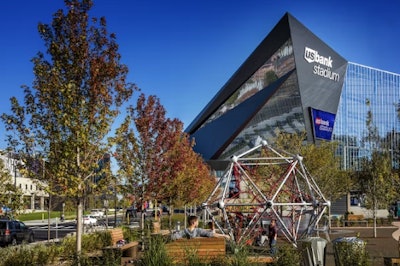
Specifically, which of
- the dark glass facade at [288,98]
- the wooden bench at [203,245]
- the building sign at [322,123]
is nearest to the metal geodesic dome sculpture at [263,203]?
the wooden bench at [203,245]

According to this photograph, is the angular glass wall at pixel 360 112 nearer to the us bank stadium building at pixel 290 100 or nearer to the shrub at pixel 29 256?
the us bank stadium building at pixel 290 100

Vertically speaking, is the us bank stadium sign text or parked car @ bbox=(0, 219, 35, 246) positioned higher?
the us bank stadium sign text

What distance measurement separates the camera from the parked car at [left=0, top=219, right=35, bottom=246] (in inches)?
1038

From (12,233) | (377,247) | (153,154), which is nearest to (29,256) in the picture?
(153,154)

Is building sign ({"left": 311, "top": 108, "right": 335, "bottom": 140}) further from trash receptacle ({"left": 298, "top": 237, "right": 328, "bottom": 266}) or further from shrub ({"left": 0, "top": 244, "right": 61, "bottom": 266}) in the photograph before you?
trash receptacle ({"left": 298, "top": 237, "right": 328, "bottom": 266})

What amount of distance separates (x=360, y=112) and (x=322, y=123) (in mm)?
16026

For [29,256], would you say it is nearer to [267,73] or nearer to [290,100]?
[290,100]

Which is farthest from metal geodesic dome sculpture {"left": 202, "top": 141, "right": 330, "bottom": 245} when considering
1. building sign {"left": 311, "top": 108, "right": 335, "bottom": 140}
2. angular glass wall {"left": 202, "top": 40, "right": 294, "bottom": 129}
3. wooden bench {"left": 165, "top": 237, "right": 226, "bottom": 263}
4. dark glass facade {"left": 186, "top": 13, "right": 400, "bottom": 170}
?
angular glass wall {"left": 202, "top": 40, "right": 294, "bottom": 129}

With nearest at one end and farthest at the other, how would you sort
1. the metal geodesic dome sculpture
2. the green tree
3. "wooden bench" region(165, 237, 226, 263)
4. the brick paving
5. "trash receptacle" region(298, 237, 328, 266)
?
"trash receptacle" region(298, 237, 328, 266) < "wooden bench" region(165, 237, 226, 263) < the brick paving < the metal geodesic dome sculpture < the green tree

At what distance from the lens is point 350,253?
9828mm

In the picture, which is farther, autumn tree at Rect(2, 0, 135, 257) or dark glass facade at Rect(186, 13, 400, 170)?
dark glass facade at Rect(186, 13, 400, 170)

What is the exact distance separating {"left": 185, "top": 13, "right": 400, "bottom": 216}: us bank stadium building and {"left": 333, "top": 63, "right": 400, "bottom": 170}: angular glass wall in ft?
0.61

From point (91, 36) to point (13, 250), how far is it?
6133mm

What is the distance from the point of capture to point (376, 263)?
1387 cm
